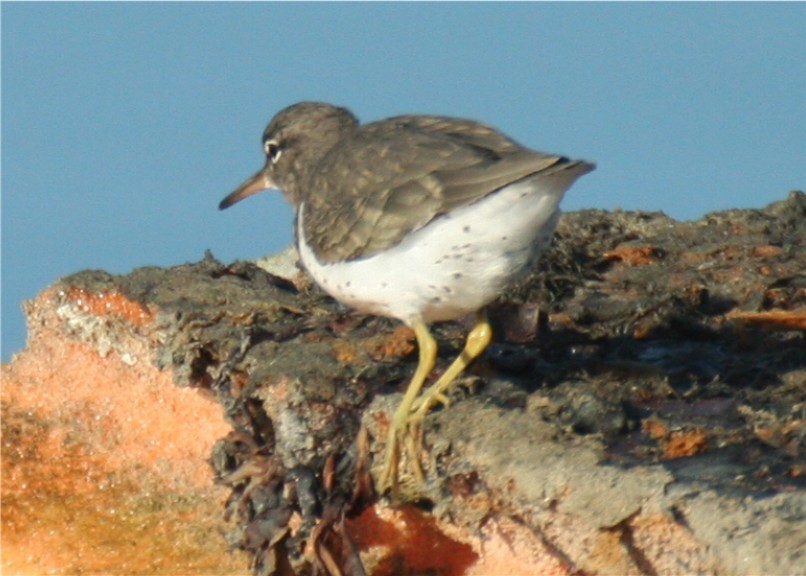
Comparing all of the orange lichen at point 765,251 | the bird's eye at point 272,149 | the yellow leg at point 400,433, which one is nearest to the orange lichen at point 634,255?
the orange lichen at point 765,251

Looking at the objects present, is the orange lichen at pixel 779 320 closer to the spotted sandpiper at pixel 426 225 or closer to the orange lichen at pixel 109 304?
the spotted sandpiper at pixel 426 225

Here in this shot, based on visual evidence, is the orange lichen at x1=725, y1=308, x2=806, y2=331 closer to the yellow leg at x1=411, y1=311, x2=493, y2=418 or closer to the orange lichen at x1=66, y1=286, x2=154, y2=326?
the yellow leg at x1=411, y1=311, x2=493, y2=418

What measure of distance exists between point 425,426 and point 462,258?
2.71ft

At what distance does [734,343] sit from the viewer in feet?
24.9

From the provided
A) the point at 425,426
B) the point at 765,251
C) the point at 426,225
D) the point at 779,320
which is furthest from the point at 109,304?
the point at 765,251

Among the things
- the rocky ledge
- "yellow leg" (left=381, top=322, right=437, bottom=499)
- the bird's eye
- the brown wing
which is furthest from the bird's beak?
"yellow leg" (left=381, top=322, right=437, bottom=499)

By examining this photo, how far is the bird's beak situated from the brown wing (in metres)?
1.31

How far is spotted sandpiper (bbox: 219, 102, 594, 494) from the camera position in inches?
252

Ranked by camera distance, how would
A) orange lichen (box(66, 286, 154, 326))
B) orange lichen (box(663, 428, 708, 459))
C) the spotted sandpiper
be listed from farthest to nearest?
orange lichen (box(66, 286, 154, 326))
the spotted sandpiper
orange lichen (box(663, 428, 708, 459))

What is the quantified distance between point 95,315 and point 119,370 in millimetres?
312

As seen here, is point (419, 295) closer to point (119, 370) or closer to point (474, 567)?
point (474, 567)

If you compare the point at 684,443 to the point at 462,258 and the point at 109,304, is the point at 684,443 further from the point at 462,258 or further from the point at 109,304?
the point at 109,304

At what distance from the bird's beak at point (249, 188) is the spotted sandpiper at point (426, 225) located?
1350mm

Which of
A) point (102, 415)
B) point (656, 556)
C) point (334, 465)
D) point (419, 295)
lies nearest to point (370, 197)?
point (419, 295)
